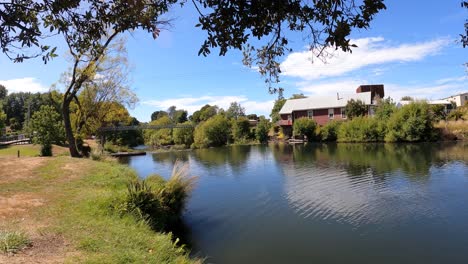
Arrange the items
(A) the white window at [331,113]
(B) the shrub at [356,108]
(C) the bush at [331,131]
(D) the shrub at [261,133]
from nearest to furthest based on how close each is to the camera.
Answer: (C) the bush at [331,131] < (B) the shrub at [356,108] < (A) the white window at [331,113] < (D) the shrub at [261,133]

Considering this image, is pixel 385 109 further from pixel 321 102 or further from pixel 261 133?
pixel 261 133

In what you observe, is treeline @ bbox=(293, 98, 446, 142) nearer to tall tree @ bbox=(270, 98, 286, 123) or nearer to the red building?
the red building

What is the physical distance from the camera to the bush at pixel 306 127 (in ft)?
191

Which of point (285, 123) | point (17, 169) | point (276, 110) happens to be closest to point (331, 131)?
point (285, 123)

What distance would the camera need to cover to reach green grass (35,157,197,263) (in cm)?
687

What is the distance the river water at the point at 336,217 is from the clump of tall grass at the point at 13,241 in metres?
5.01

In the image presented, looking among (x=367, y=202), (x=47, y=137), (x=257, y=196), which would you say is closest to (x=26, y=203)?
(x=257, y=196)

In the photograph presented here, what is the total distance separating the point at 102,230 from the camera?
Result: 26.7 ft

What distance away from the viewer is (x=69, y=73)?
29.8 meters

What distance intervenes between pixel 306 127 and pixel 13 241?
53.8 metres

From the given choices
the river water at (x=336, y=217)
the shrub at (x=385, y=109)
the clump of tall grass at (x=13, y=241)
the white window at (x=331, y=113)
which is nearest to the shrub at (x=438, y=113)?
the shrub at (x=385, y=109)

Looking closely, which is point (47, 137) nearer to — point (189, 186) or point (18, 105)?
point (189, 186)

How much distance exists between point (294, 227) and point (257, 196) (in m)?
5.51

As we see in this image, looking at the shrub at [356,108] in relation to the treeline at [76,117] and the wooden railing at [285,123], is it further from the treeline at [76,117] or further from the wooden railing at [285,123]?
the treeline at [76,117]
